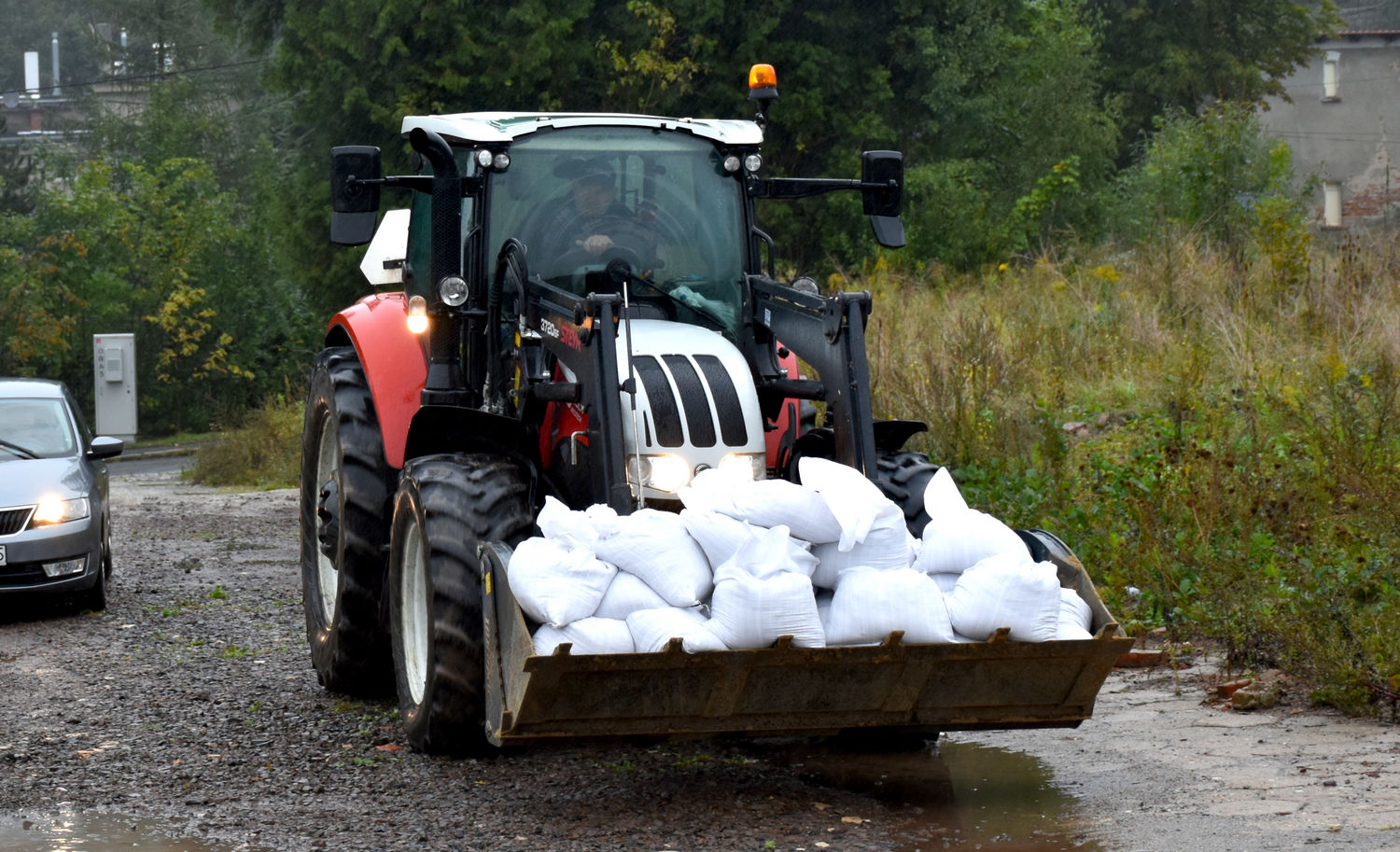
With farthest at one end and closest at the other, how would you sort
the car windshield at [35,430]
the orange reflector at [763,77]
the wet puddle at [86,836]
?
the car windshield at [35,430], the orange reflector at [763,77], the wet puddle at [86,836]

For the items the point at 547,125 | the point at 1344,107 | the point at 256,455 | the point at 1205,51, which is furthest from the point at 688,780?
the point at 1344,107

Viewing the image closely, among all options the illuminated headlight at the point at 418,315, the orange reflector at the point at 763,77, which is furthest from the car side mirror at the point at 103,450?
the orange reflector at the point at 763,77

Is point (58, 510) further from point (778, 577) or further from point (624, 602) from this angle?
point (778, 577)

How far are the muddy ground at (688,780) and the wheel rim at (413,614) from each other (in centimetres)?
33

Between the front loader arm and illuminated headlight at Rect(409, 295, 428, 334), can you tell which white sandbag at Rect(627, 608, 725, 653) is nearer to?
the front loader arm

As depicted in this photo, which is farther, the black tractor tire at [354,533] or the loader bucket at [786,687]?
the black tractor tire at [354,533]

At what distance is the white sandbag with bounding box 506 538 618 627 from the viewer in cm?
536

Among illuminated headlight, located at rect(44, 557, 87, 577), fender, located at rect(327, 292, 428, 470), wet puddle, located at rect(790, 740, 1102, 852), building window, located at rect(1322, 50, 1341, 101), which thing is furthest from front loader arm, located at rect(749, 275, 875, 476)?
building window, located at rect(1322, 50, 1341, 101)

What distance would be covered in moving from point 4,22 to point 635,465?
86.1 m

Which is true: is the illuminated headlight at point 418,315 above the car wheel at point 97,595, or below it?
above

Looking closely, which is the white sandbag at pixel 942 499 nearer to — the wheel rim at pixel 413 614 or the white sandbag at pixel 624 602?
the white sandbag at pixel 624 602

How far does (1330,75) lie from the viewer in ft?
173

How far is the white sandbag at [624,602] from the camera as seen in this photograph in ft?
17.8

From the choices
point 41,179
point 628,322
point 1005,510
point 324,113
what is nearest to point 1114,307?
point 1005,510
